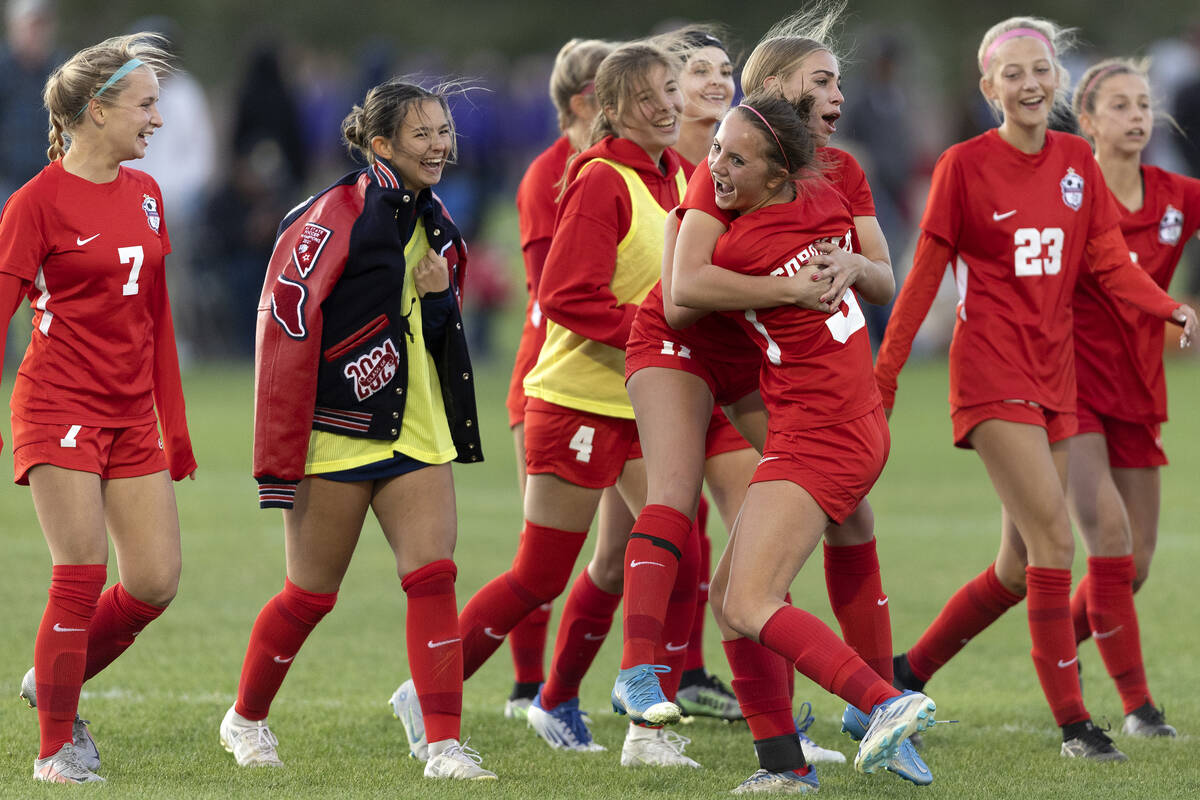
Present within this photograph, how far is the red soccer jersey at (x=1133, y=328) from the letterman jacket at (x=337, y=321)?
2256mm

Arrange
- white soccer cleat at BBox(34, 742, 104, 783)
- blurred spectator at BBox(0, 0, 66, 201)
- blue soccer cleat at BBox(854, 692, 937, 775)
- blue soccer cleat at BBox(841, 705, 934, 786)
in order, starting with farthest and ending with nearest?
blurred spectator at BBox(0, 0, 66, 201)
white soccer cleat at BBox(34, 742, 104, 783)
blue soccer cleat at BBox(841, 705, 934, 786)
blue soccer cleat at BBox(854, 692, 937, 775)

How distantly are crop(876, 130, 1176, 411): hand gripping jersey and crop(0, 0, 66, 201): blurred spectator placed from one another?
38.2 ft

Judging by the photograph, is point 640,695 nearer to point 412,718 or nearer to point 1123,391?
point 412,718

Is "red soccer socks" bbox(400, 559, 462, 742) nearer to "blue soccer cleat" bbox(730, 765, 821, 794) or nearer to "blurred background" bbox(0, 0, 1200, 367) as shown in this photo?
"blue soccer cleat" bbox(730, 765, 821, 794)

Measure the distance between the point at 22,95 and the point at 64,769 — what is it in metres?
11.9

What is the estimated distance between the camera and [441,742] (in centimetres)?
512

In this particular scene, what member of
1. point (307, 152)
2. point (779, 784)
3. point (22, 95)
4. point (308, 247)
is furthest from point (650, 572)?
point (307, 152)

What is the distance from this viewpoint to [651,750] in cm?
535

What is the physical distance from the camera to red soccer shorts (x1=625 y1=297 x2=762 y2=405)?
5.02m

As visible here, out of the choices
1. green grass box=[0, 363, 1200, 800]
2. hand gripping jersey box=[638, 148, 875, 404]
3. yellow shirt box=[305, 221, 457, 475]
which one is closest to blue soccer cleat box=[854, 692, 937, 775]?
green grass box=[0, 363, 1200, 800]

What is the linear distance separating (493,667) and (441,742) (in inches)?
87.2

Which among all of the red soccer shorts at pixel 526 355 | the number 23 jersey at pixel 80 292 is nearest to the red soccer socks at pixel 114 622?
the number 23 jersey at pixel 80 292

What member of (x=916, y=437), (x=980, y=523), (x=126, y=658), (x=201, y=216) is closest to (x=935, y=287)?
(x=126, y=658)

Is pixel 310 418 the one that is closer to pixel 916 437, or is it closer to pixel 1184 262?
pixel 916 437
